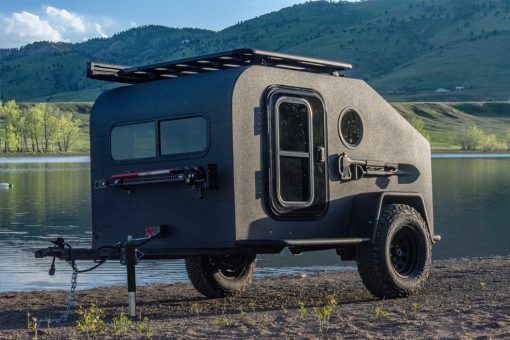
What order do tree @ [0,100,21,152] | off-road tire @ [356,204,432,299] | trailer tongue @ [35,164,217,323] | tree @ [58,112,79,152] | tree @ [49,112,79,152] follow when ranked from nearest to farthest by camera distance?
1. trailer tongue @ [35,164,217,323]
2. off-road tire @ [356,204,432,299]
3. tree @ [0,100,21,152]
4. tree @ [49,112,79,152]
5. tree @ [58,112,79,152]

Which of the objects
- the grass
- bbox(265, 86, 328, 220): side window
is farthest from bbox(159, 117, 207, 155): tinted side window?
the grass

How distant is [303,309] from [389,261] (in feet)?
6.30

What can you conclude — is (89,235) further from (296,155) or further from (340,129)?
(296,155)

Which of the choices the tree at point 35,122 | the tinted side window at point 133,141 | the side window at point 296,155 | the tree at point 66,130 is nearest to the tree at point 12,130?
the tree at point 35,122

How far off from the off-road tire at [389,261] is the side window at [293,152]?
1.05 meters

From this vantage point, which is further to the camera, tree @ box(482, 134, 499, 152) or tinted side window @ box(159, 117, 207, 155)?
tree @ box(482, 134, 499, 152)

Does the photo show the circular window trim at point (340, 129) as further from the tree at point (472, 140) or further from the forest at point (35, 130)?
the tree at point (472, 140)

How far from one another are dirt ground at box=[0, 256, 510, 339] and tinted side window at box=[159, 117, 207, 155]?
6.10ft

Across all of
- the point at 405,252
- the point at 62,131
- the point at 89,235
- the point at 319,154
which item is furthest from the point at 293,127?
the point at 62,131

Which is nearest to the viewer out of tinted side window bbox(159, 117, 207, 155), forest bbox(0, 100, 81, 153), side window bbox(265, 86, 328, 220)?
tinted side window bbox(159, 117, 207, 155)

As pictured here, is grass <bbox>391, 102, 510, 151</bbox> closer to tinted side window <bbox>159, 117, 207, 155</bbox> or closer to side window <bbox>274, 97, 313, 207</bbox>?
side window <bbox>274, 97, 313, 207</bbox>

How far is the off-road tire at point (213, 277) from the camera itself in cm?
1177

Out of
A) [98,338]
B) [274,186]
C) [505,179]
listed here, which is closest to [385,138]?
[274,186]

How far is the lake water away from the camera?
17.1m
